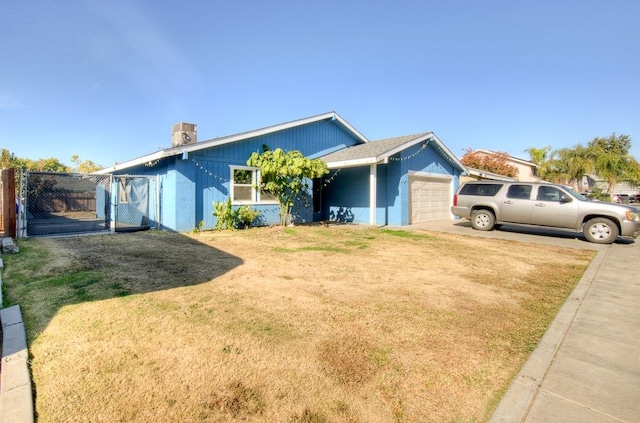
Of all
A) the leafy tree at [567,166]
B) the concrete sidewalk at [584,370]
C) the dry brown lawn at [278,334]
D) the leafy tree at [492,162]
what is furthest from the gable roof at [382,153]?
the leafy tree at [567,166]

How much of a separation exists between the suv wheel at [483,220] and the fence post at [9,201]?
50.0ft

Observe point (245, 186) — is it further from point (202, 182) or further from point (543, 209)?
point (543, 209)

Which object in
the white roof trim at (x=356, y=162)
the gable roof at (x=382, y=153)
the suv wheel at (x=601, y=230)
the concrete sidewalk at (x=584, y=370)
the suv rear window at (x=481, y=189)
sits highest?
the gable roof at (x=382, y=153)

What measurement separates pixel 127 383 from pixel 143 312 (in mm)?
1518

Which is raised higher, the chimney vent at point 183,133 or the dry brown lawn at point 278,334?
the chimney vent at point 183,133

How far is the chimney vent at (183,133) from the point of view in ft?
Result: 46.0

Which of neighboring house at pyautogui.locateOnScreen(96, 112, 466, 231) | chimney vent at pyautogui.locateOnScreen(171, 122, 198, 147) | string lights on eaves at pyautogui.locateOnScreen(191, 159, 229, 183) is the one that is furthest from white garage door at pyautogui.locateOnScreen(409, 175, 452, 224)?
chimney vent at pyautogui.locateOnScreen(171, 122, 198, 147)

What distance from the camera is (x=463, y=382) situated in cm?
243

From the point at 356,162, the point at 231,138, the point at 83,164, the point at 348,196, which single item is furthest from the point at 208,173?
the point at 83,164

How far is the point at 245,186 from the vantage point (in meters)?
12.8

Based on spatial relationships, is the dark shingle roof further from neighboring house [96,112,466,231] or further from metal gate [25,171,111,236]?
metal gate [25,171,111,236]

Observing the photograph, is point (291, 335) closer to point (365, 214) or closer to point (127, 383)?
point (127, 383)

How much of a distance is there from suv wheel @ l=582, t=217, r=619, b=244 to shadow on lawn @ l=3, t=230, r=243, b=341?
10.5 metres

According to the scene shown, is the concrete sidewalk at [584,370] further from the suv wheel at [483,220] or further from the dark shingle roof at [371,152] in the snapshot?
the dark shingle roof at [371,152]
